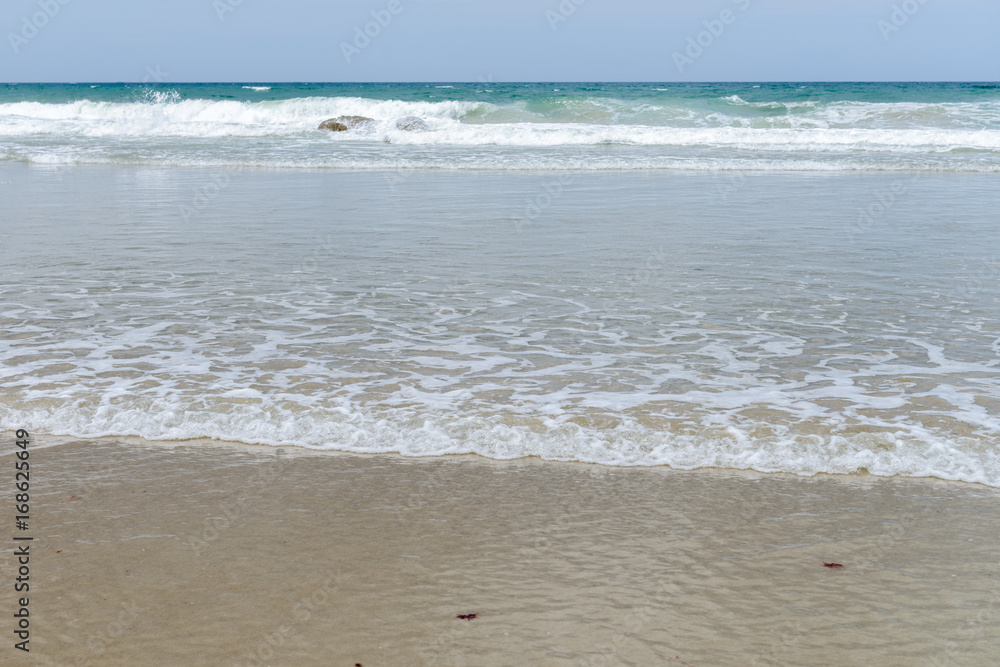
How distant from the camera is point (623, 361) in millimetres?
5125

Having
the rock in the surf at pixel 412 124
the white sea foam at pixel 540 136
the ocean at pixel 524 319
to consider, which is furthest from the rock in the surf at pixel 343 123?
the ocean at pixel 524 319

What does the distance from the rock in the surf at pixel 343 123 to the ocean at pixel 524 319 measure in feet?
54.9

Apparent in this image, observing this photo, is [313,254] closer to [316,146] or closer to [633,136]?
[316,146]

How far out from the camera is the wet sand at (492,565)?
2.44 metres

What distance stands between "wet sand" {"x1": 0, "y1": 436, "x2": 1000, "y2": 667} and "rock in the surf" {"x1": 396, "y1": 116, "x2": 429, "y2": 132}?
2796 cm

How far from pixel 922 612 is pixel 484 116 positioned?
33818mm

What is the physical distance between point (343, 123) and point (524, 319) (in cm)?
2736

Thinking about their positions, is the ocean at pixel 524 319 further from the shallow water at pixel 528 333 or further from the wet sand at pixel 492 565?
the wet sand at pixel 492 565

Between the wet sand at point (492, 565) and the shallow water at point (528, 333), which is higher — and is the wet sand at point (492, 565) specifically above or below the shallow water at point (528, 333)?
above

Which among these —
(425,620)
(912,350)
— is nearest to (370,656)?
(425,620)

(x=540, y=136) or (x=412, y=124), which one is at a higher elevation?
(x=412, y=124)

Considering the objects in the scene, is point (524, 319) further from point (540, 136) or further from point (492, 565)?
point (540, 136)

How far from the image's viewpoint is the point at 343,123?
31.7 metres

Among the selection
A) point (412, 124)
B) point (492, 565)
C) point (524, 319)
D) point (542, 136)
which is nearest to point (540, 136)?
point (542, 136)
